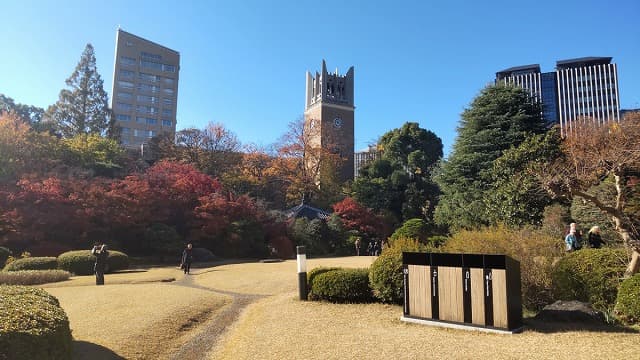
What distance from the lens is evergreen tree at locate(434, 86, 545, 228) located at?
22.6 m

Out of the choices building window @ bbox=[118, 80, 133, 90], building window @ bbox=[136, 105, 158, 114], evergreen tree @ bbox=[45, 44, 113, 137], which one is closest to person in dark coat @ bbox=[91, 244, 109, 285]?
evergreen tree @ bbox=[45, 44, 113, 137]

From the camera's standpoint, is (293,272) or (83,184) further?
(83,184)

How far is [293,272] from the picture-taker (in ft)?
51.9

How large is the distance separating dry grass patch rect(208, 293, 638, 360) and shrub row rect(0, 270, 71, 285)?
10.5 metres

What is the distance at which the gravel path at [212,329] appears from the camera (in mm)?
6734

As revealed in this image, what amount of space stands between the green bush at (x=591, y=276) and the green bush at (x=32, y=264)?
17.6m

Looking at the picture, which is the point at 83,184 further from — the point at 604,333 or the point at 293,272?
the point at 604,333

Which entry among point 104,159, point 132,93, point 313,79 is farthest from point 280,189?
point 132,93

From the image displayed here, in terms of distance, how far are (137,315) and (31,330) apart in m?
3.97

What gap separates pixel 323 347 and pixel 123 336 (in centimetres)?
330

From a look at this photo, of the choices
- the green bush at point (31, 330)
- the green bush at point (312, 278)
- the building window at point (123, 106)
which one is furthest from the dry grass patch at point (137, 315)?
the building window at point (123, 106)

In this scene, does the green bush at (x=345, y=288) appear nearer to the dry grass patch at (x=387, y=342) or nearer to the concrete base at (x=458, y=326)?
the dry grass patch at (x=387, y=342)

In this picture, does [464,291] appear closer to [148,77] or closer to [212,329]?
[212,329]

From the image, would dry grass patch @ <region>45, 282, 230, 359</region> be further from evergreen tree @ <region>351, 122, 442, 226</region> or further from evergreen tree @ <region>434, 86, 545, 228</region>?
evergreen tree @ <region>351, 122, 442, 226</region>
